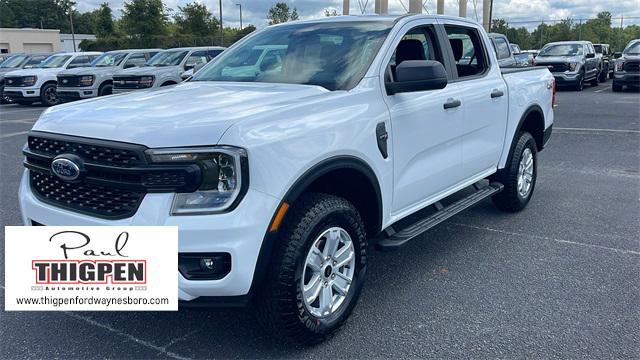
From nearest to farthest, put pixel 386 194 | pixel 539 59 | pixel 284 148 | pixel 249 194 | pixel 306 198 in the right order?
pixel 249 194 → pixel 284 148 → pixel 306 198 → pixel 386 194 → pixel 539 59

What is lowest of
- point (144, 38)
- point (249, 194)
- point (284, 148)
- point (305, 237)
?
point (305, 237)

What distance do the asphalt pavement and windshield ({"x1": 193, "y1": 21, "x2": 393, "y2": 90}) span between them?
1558 mm

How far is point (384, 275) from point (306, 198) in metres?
1.42

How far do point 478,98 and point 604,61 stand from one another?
2540cm

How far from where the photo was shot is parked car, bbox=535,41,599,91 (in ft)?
70.0

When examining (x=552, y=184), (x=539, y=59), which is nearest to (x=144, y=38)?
(x=539, y=59)

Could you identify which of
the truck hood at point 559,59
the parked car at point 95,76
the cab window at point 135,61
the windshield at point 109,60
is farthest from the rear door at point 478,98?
the truck hood at point 559,59

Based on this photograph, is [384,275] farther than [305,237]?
Yes

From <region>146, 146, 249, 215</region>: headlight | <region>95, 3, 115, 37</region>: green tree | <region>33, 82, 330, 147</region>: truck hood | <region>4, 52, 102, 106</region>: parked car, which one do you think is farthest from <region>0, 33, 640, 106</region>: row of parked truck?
<region>95, 3, 115, 37</region>: green tree

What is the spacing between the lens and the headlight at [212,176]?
8.82ft

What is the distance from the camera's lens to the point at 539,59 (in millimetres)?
22250

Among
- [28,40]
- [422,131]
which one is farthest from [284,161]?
[28,40]

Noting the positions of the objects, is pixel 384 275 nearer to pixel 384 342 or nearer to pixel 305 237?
pixel 384 342

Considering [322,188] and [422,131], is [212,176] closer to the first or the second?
[322,188]
